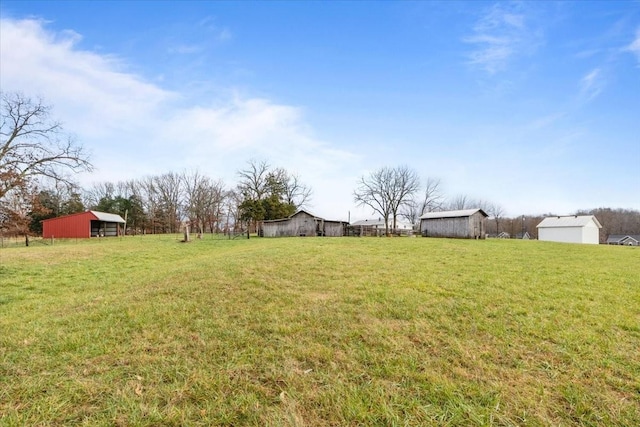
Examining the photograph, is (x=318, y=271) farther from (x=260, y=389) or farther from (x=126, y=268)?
(x=126, y=268)

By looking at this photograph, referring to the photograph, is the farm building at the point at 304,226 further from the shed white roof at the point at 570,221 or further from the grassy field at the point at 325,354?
the shed white roof at the point at 570,221

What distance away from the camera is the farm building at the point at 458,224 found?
92.8 feet

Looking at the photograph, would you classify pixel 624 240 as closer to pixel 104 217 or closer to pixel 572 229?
pixel 572 229

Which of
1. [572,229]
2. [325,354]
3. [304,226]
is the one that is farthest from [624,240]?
[325,354]

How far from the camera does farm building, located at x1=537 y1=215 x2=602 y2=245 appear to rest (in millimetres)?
35844

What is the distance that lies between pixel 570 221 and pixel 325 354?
153ft

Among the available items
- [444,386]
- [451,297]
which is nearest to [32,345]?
[444,386]

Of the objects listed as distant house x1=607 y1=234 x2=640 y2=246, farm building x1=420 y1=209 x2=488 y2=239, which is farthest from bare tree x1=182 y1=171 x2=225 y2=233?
distant house x1=607 y1=234 x2=640 y2=246

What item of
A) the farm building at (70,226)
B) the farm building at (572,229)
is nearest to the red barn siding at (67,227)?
the farm building at (70,226)

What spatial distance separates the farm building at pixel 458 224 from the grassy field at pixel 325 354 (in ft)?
72.0

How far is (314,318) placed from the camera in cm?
500

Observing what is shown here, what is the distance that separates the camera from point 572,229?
37.0 m

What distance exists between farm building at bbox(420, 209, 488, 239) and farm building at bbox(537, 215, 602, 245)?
49.8ft

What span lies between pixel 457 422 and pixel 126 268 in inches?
485
